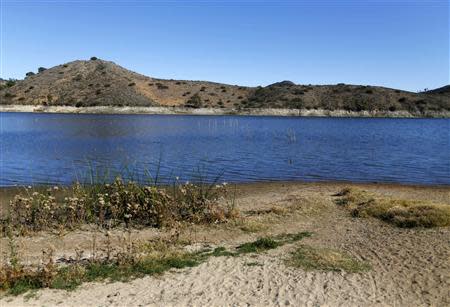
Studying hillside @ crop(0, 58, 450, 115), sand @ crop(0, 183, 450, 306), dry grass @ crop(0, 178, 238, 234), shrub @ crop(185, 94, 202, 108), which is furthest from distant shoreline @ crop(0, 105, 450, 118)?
sand @ crop(0, 183, 450, 306)

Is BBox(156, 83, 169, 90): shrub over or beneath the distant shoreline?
over

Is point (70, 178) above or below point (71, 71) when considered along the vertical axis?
below

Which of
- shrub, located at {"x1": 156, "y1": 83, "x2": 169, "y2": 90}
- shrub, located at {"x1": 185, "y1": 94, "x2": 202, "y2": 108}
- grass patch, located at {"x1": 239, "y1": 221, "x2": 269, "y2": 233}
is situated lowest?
grass patch, located at {"x1": 239, "y1": 221, "x2": 269, "y2": 233}

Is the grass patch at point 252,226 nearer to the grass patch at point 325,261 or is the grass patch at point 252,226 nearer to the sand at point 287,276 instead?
the sand at point 287,276

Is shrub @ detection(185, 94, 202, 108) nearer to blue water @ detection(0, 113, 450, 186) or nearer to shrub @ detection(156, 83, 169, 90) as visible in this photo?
shrub @ detection(156, 83, 169, 90)

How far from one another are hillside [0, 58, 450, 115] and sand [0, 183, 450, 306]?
92.5 m

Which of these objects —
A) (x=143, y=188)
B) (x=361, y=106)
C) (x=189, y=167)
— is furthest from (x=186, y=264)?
(x=361, y=106)

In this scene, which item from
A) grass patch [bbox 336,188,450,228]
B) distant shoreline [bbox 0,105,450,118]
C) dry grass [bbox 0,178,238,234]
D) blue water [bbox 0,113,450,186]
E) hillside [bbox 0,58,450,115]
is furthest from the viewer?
hillside [bbox 0,58,450,115]

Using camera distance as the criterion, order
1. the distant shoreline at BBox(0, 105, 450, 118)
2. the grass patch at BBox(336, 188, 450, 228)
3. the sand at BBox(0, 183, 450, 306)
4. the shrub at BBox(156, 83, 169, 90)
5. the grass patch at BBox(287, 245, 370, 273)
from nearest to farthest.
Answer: the sand at BBox(0, 183, 450, 306) → the grass patch at BBox(287, 245, 370, 273) → the grass patch at BBox(336, 188, 450, 228) → the distant shoreline at BBox(0, 105, 450, 118) → the shrub at BBox(156, 83, 169, 90)

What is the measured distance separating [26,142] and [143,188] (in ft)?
88.3

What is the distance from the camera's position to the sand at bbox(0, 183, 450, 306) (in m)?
7.18

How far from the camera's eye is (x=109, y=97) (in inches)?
4050

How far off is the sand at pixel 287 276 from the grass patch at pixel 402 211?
0.41 meters

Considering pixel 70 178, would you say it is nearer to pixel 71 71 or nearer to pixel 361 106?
pixel 361 106
